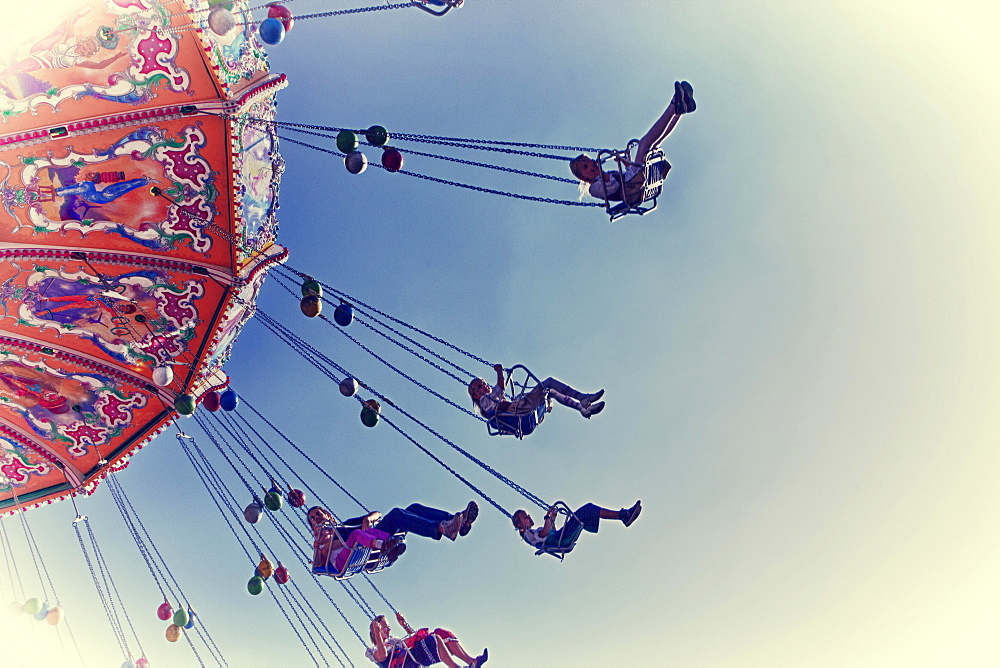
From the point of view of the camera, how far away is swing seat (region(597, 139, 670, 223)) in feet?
22.0

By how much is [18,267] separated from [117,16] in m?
3.10

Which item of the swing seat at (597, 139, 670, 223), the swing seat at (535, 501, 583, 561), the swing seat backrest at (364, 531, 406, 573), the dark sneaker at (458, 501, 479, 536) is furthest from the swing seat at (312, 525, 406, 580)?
the swing seat at (597, 139, 670, 223)

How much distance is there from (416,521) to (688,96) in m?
5.51

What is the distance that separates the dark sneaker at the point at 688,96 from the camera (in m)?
6.51

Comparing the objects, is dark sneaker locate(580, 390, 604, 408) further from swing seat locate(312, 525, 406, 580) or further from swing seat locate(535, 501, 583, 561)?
swing seat locate(312, 525, 406, 580)

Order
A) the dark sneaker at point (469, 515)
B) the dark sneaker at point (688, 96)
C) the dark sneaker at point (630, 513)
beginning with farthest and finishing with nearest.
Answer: the dark sneaker at point (469, 515) → the dark sneaker at point (630, 513) → the dark sneaker at point (688, 96)

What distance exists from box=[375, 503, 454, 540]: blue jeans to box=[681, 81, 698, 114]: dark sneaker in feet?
17.1

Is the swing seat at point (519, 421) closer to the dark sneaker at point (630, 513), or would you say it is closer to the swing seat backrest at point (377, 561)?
the dark sneaker at point (630, 513)

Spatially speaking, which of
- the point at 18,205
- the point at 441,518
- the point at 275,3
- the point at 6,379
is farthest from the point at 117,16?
the point at 441,518

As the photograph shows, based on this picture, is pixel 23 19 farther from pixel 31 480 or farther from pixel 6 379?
pixel 31 480

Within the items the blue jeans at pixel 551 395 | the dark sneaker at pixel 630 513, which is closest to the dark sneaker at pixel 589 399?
the blue jeans at pixel 551 395

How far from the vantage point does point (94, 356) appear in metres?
9.44

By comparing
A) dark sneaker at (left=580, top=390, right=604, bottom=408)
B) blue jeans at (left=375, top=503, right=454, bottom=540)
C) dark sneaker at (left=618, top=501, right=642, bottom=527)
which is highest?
blue jeans at (left=375, top=503, right=454, bottom=540)

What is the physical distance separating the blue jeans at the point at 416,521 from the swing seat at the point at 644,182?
413cm
